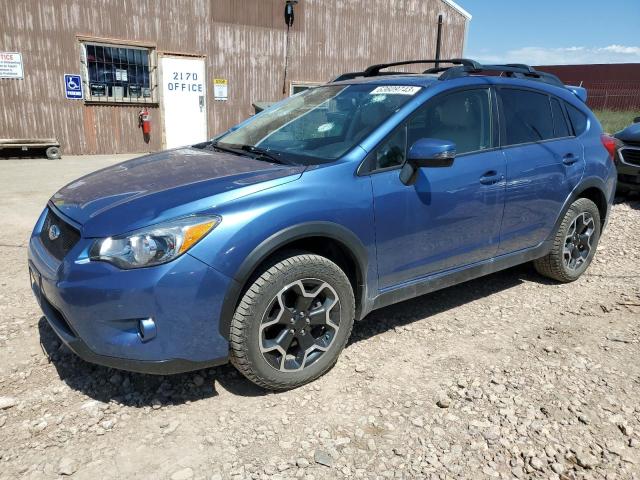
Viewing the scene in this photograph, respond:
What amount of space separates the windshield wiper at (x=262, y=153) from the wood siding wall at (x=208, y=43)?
1065 cm

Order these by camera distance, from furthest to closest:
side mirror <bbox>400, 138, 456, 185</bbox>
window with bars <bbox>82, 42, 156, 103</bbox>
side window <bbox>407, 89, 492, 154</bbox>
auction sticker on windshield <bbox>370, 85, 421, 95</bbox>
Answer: window with bars <bbox>82, 42, 156, 103</bbox> < auction sticker on windshield <bbox>370, 85, 421, 95</bbox> < side window <bbox>407, 89, 492, 154</bbox> < side mirror <bbox>400, 138, 456, 185</bbox>

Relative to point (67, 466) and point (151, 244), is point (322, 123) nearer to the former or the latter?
point (151, 244)

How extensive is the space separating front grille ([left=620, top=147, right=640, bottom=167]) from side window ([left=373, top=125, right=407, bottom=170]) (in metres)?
6.27

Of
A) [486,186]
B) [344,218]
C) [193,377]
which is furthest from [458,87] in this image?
[193,377]

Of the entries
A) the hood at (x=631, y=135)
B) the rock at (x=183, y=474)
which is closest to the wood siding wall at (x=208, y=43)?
the hood at (x=631, y=135)

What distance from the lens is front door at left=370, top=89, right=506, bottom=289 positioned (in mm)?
3078

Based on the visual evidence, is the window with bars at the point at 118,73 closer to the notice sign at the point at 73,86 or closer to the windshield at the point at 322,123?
the notice sign at the point at 73,86

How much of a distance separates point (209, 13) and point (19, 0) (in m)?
4.31

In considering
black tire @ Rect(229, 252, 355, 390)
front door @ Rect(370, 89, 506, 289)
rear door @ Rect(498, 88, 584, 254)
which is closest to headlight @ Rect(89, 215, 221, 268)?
black tire @ Rect(229, 252, 355, 390)

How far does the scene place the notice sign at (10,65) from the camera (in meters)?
11.5

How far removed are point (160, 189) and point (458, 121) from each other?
6.59 ft

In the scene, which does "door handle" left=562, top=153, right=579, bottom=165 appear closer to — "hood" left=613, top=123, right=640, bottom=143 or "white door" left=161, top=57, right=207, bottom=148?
"hood" left=613, top=123, right=640, bottom=143

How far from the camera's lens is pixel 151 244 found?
7.88ft

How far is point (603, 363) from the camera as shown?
129 inches
